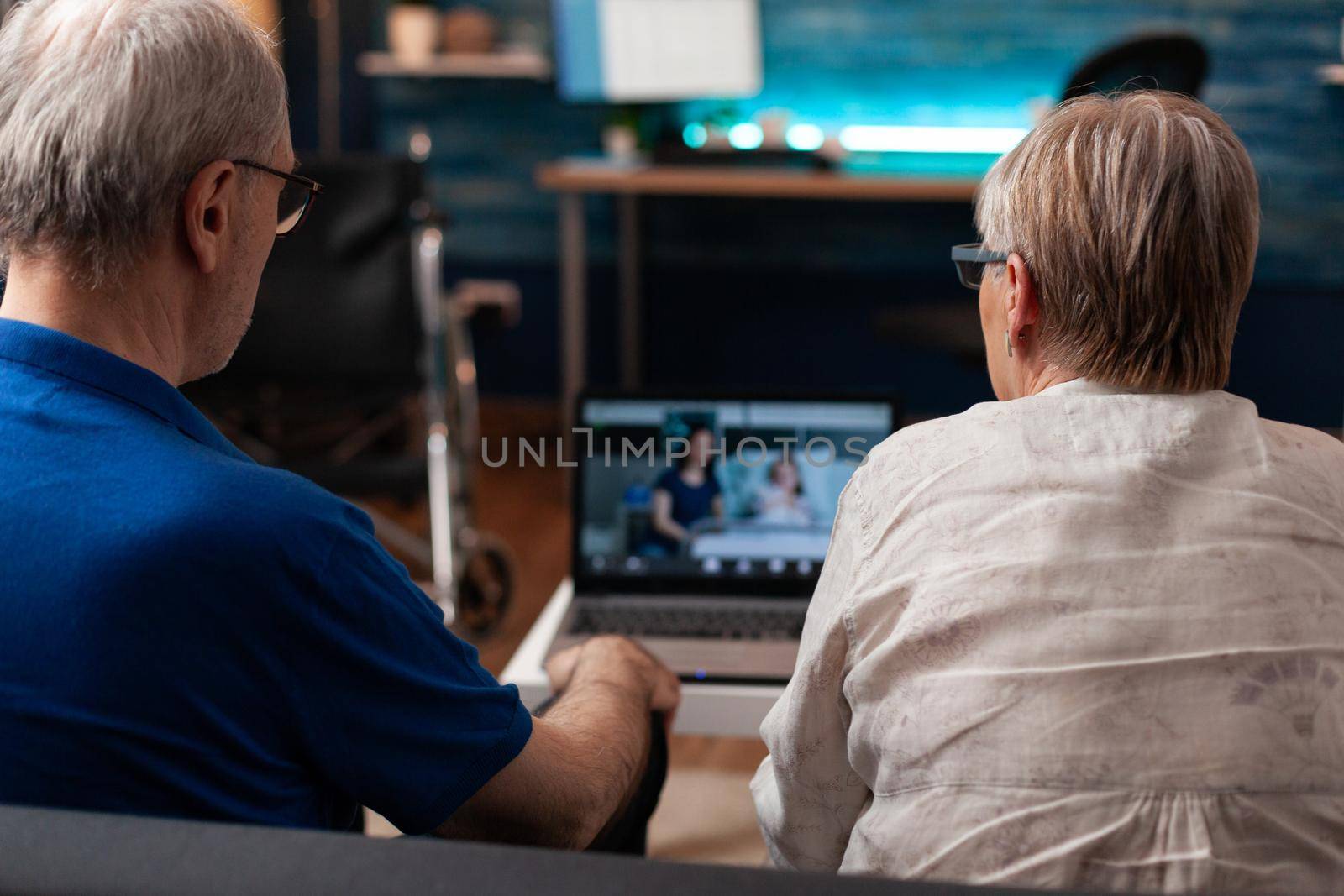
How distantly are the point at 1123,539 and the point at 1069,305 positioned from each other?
19 cm

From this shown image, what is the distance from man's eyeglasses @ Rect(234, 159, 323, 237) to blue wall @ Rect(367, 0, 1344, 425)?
350cm

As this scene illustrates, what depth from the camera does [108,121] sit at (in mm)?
848

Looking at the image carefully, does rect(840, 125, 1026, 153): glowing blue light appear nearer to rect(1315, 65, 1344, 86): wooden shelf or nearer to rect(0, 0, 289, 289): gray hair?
rect(1315, 65, 1344, 86): wooden shelf

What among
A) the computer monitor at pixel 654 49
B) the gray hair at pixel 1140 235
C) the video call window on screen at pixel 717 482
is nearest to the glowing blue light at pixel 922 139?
the computer monitor at pixel 654 49

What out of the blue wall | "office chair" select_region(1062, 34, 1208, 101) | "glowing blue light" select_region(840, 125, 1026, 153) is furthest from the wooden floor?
"office chair" select_region(1062, 34, 1208, 101)

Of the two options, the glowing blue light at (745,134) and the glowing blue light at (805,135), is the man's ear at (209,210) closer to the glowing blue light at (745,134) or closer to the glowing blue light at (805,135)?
the glowing blue light at (745,134)

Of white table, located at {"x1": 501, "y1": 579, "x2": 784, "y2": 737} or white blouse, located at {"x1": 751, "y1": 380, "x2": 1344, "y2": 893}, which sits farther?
white table, located at {"x1": 501, "y1": 579, "x2": 784, "y2": 737}

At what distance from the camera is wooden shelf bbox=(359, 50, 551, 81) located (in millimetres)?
4445

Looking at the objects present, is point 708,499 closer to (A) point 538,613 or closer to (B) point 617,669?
(B) point 617,669

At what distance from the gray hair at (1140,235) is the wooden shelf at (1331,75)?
371cm

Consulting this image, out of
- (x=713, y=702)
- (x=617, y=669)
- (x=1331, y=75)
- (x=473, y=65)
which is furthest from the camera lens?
(x=473, y=65)

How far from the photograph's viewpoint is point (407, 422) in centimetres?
402

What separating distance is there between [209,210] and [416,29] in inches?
151

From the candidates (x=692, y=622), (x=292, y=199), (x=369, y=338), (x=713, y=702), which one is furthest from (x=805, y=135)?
(x=292, y=199)
